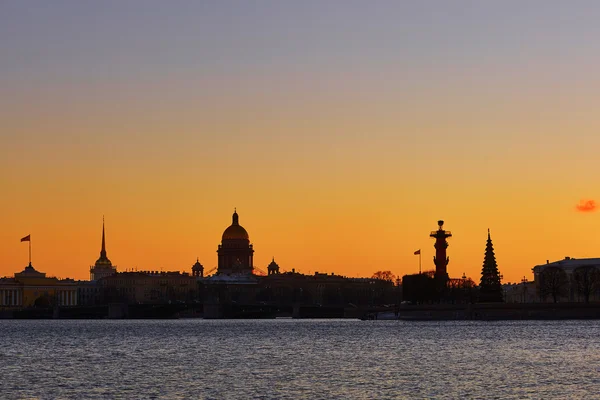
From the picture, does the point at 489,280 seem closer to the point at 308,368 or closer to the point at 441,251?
the point at 441,251

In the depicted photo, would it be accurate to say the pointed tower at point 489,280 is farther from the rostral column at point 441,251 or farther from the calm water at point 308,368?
the calm water at point 308,368

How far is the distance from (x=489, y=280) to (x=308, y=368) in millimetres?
96657

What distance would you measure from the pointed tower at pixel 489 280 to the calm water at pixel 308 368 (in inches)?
2222

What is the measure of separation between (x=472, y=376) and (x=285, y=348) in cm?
2865

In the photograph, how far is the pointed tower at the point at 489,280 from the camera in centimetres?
16225

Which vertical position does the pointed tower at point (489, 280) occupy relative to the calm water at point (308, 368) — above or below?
above

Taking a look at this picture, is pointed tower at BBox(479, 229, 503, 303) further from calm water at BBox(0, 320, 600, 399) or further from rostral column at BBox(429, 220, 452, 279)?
calm water at BBox(0, 320, 600, 399)

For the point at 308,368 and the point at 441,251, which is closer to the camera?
the point at 308,368

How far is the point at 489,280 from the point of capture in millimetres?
163375

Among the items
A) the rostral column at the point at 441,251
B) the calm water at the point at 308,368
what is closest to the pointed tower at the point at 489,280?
the rostral column at the point at 441,251

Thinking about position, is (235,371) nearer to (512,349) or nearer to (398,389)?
(398,389)

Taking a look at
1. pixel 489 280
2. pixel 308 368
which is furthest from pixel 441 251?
pixel 308 368

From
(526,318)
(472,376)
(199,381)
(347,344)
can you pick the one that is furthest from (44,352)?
(526,318)

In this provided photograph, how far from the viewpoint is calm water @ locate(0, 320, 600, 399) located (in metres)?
56.4
